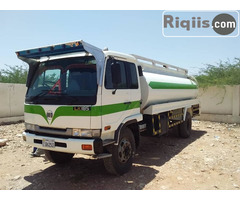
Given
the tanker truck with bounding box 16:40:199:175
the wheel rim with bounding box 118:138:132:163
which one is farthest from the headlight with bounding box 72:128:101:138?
the wheel rim with bounding box 118:138:132:163

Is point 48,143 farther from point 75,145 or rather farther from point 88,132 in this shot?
point 88,132

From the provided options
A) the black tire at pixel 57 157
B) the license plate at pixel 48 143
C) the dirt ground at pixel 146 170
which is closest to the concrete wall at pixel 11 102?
the dirt ground at pixel 146 170

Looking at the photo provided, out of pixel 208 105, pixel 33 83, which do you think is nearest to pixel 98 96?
pixel 33 83

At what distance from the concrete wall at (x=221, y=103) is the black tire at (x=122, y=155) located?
26.4 feet

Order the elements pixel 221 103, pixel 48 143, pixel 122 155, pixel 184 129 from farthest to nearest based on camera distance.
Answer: pixel 221 103 → pixel 184 129 → pixel 122 155 → pixel 48 143

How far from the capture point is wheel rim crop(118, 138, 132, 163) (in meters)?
4.26

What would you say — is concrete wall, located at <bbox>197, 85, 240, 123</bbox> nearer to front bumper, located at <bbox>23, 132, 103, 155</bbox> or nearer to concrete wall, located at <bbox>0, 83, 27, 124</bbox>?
front bumper, located at <bbox>23, 132, 103, 155</bbox>

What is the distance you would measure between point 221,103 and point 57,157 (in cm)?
927

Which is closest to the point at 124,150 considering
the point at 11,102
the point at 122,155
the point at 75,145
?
the point at 122,155

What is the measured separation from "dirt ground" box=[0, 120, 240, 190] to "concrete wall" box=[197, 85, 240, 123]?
412 centimetres

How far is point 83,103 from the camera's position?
141 inches

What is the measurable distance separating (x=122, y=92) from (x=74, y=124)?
1190mm

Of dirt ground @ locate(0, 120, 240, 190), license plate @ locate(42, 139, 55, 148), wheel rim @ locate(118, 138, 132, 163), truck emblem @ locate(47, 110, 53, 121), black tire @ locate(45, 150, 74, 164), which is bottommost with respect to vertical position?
dirt ground @ locate(0, 120, 240, 190)

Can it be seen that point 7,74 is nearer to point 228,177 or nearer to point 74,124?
point 74,124
